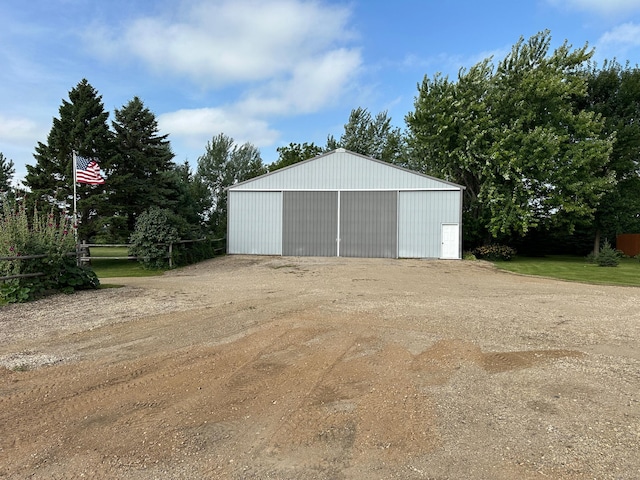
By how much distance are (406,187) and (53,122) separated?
18.9 meters

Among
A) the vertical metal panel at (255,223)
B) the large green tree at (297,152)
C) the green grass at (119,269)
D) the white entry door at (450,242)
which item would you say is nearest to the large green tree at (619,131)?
the white entry door at (450,242)

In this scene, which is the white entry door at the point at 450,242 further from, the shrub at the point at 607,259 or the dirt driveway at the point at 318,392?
the dirt driveway at the point at 318,392

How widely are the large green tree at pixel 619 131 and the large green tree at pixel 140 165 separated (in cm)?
2727

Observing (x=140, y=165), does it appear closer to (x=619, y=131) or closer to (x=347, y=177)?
(x=347, y=177)

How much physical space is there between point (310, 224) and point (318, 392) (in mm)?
19507

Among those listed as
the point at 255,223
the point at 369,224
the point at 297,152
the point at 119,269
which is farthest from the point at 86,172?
the point at 297,152

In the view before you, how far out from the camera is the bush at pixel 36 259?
888 cm

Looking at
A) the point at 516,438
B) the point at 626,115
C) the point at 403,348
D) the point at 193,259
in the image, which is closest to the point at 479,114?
the point at 626,115

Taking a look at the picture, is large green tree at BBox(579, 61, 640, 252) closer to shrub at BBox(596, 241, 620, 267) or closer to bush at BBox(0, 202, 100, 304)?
shrub at BBox(596, 241, 620, 267)

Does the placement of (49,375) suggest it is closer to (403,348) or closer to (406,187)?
(403,348)

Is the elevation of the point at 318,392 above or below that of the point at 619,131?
below

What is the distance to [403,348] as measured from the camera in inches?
211

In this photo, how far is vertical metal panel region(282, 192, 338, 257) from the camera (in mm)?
23109

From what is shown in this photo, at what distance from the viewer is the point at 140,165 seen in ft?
76.7
